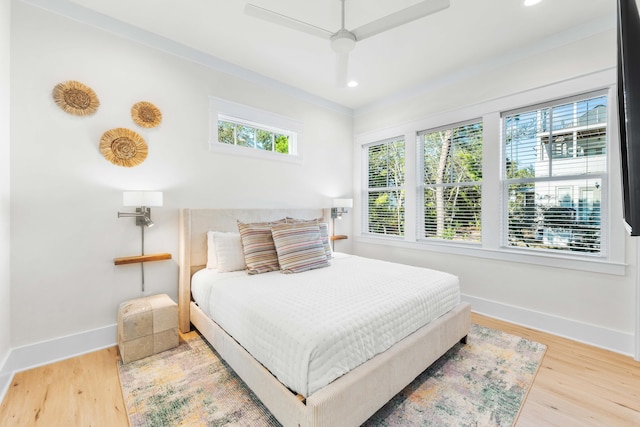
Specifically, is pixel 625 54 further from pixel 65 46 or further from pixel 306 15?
pixel 65 46

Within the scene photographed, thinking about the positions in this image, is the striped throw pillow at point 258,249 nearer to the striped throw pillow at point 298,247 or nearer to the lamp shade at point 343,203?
the striped throw pillow at point 298,247

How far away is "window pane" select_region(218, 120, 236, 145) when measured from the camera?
3218 millimetres

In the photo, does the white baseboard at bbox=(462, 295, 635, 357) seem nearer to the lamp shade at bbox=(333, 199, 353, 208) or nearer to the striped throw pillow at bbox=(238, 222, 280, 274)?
the lamp shade at bbox=(333, 199, 353, 208)

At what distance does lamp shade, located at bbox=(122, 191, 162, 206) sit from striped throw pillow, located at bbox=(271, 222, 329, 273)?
1073 mm

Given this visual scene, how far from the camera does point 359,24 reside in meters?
2.49

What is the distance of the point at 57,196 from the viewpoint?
2.25m

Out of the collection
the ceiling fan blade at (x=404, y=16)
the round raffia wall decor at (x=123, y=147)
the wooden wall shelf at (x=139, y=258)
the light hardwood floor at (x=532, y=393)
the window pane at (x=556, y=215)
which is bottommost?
the light hardwood floor at (x=532, y=393)

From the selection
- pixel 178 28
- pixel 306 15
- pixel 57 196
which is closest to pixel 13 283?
pixel 57 196

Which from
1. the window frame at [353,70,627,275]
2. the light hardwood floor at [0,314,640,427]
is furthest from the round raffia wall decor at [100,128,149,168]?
the window frame at [353,70,627,275]

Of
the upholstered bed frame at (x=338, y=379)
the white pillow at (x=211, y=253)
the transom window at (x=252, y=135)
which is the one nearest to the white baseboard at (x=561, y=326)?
the upholstered bed frame at (x=338, y=379)

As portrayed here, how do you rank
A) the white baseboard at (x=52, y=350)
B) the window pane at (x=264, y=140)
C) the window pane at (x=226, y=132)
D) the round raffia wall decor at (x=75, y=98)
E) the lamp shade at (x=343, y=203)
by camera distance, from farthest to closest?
1. the lamp shade at (x=343, y=203)
2. the window pane at (x=264, y=140)
3. the window pane at (x=226, y=132)
4. the round raffia wall decor at (x=75, y=98)
5. the white baseboard at (x=52, y=350)

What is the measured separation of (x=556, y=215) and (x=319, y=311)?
2.66m

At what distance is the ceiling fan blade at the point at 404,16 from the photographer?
5.68ft

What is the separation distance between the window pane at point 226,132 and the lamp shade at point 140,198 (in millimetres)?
1115
